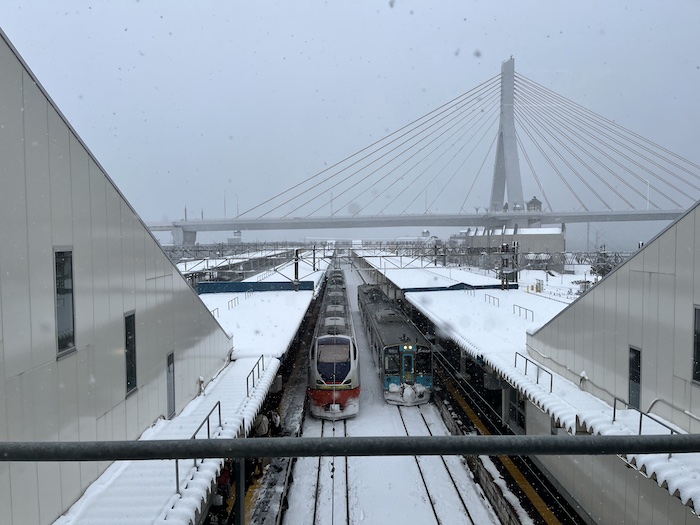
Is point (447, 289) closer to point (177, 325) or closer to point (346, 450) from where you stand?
point (177, 325)

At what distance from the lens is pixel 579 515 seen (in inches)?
297

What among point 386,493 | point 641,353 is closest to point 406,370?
point 386,493

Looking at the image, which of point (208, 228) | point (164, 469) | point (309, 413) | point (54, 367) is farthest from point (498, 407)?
point (208, 228)

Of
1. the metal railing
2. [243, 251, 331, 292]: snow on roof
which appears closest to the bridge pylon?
[243, 251, 331, 292]: snow on roof

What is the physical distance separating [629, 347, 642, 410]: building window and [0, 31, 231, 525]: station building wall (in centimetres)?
632

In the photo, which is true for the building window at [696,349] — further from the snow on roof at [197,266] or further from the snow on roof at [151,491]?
the snow on roof at [197,266]

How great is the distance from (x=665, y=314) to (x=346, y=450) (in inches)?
240

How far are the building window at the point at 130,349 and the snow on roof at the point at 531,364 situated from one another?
16.2ft

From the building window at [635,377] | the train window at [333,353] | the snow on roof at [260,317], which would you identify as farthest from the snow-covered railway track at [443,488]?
the snow on roof at [260,317]

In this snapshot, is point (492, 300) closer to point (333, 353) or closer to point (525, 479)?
point (333, 353)

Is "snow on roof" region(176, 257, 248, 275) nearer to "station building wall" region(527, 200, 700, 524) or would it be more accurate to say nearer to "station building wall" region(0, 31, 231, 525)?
"station building wall" region(0, 31, 231, 525)

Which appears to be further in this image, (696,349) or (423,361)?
(423,361)

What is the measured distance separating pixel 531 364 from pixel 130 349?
7.62 m

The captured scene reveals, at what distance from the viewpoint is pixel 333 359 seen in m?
12.9
